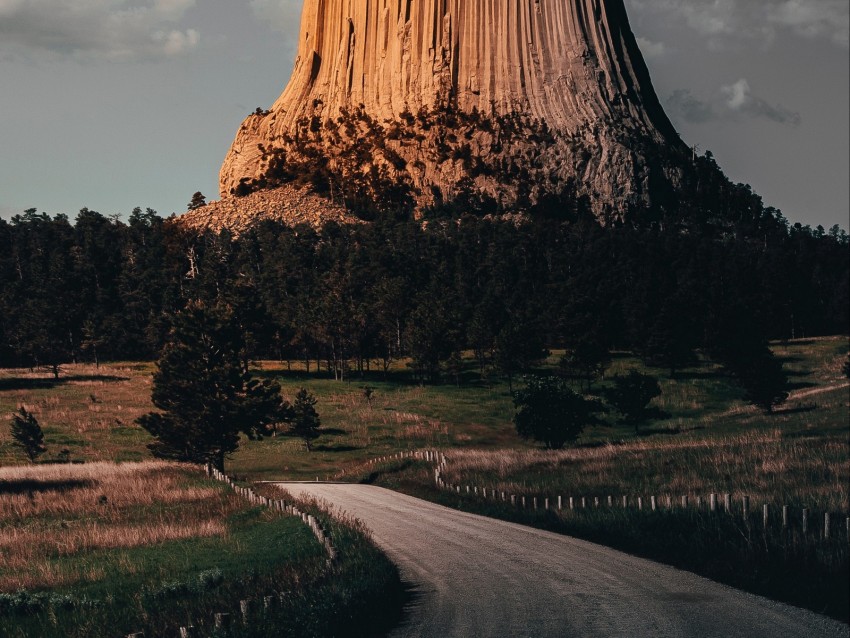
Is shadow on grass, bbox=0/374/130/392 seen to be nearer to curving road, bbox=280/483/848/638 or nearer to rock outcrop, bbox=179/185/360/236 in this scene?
curving road, bbox=280/483/848/638

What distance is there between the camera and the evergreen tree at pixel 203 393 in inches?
2114

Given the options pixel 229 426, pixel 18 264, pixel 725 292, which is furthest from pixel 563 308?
pixel 18 264

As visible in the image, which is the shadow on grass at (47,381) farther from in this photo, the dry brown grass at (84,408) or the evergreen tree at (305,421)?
the evergreen tree at (305,421)

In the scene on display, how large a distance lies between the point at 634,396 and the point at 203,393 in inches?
1391

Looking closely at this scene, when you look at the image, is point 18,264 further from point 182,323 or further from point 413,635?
point 413,635

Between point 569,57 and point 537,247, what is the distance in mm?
59271

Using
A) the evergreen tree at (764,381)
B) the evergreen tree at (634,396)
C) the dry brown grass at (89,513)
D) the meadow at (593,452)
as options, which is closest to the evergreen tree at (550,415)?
the meadow at (593,452)

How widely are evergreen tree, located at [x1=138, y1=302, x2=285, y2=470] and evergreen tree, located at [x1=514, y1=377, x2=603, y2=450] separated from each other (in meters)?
18.2

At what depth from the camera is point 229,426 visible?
54156 mm


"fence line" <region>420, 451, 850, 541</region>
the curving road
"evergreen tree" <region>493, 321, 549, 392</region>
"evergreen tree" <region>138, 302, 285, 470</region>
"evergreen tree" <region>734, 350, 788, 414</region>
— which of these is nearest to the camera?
the curving road

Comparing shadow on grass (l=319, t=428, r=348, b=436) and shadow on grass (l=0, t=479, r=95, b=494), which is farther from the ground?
shadow on grass (l=0, t=479, r=95, b=494)

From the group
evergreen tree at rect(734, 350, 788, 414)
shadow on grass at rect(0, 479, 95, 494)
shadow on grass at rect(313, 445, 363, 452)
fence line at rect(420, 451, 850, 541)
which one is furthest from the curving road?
evergreen tree at rect(734, 350, 788, 414)

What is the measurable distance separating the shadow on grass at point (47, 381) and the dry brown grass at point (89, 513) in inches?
1576

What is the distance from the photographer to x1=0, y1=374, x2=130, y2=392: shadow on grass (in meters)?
85.6
